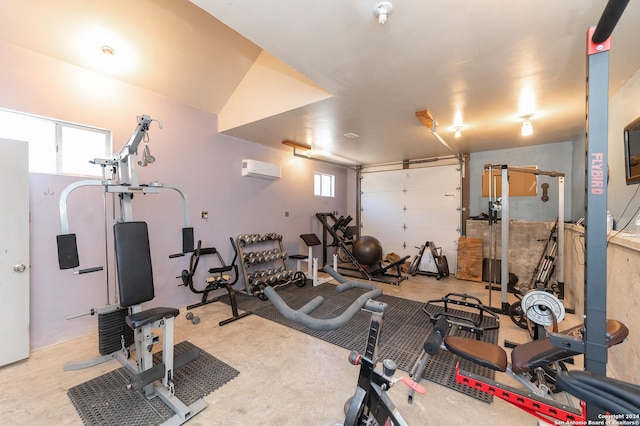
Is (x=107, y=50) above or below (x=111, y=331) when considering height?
above

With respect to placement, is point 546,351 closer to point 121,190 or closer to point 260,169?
point 121,190

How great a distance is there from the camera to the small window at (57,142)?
106 inches

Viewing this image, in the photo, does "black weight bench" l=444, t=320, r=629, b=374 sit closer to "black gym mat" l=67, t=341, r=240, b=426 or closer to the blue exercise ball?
"black gym mat" l=67, t=341, r=240, b=426

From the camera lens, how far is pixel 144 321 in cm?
198

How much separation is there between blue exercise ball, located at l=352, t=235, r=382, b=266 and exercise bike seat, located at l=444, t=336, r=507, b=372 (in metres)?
3.60

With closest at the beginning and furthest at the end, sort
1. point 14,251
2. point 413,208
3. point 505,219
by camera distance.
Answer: point 14,251, point 505,219, point 413,208

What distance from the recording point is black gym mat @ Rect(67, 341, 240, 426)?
1.88 metres

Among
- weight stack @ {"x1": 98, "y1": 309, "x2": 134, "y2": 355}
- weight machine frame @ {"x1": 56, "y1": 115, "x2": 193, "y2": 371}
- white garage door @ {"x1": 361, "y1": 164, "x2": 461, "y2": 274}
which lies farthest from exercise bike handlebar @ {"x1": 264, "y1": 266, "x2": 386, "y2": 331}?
white garage door @ {"x1": 361, "y1": 164, "x2": 461, "y2": 274}

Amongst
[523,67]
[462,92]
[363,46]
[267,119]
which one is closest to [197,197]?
[267,119]

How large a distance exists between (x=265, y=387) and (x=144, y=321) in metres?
1.11

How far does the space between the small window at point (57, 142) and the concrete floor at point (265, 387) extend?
198 cm

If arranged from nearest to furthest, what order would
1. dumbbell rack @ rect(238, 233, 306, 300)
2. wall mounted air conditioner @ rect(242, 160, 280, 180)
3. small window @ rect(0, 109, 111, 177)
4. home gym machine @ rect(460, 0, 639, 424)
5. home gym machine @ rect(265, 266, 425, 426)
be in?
1. home gym machine @ rect(460, 0, 639, 424)
2. home gym machine @ rect(265, 266, 425, 426)
3. small window @ rect(0, 109, 111, 177)
4. dumbbell rack @ rect(238, 233, 306, 300)
5. wall mounted air conditioner @ rect(242, 160, 280, 180)

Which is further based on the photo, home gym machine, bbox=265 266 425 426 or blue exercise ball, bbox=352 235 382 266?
blue exercise ball, bbox=352 235 382 266

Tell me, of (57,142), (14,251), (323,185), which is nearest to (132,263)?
(14,251)
